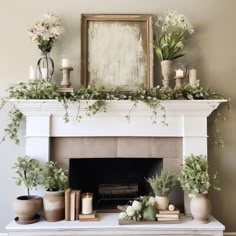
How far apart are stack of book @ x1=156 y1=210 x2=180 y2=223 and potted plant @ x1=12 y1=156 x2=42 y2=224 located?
1.01 metres

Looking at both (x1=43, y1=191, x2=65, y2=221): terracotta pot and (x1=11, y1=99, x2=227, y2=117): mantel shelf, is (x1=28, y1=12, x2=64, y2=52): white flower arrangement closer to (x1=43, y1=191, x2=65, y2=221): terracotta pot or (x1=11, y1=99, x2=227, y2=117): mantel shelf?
(x1=11, y1=99, x2=227, y2=117): mantel shelf

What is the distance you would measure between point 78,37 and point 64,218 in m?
1.68

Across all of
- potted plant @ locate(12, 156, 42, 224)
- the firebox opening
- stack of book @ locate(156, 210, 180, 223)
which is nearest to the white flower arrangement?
potted plant @ locate(12, 156, 42, 224)

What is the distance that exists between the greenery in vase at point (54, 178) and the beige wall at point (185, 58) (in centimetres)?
44

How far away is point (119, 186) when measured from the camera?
3074 millimetres

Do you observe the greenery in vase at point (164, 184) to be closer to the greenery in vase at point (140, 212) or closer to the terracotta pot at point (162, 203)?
the terracotta pot at point (162, 203)

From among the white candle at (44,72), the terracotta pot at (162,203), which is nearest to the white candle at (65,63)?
the white candle at (44,72)

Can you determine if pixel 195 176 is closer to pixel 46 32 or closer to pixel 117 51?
pixel 117 51

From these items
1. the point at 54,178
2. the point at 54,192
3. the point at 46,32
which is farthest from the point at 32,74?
the point at 54,192

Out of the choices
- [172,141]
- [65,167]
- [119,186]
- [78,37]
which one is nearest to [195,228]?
[172,141]

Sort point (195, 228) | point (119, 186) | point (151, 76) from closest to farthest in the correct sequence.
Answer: point (195, 228) → point (151, 76) → point (119, 186)

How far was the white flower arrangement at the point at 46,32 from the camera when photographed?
2652 mm

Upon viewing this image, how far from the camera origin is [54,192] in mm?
2445

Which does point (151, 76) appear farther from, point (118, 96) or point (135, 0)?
point (135, 0)
